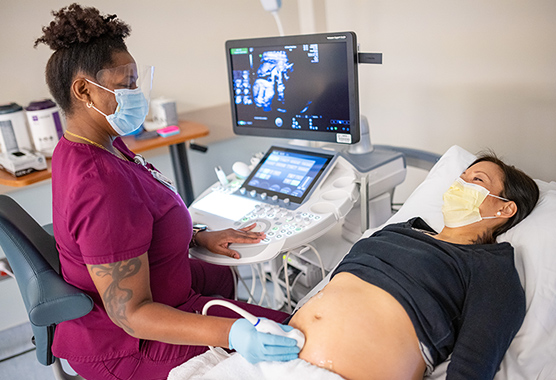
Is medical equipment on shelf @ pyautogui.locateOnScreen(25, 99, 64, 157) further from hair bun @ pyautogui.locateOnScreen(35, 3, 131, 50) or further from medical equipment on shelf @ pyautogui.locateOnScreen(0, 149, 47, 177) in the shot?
hair bun @ pyautogui.locateOnScreen(35, 3, 131, 50)

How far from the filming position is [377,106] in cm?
250

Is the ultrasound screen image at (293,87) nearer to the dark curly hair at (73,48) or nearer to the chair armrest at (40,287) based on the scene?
the dark curly hair at (73,48)

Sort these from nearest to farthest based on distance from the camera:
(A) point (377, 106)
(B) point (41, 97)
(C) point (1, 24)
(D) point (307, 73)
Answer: (D) point (307, 73) < (C) point (1, 24) < (B) point (41, 97) < (A) point (377, 106)

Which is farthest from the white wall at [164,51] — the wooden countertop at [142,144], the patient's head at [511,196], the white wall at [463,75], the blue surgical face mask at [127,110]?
the patient's head at [511,196]

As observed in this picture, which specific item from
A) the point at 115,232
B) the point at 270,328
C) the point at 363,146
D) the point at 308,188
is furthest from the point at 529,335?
the point at 115,232

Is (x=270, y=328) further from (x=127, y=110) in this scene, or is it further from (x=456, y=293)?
(x=127, y=110)

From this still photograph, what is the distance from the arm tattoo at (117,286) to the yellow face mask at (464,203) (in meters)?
0.85

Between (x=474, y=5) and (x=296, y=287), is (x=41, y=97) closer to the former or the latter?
(x=296, y=287)

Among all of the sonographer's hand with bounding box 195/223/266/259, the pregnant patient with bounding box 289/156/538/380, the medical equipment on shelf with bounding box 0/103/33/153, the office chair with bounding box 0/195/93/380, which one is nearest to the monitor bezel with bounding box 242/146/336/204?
the sonographer's hand with bounding box 195/223/266/259

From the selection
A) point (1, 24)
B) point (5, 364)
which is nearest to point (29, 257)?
point (5, 364)

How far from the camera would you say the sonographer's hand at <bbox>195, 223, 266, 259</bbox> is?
141 cm

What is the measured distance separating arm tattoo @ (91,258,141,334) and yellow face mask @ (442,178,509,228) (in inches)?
33.6

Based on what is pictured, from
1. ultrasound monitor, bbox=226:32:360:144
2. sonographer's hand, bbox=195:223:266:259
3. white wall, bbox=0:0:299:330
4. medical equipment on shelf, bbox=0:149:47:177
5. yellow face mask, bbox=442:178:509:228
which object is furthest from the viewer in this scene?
white wall, bbox=0:0:299:330

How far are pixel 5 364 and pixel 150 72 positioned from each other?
64.2 inches
